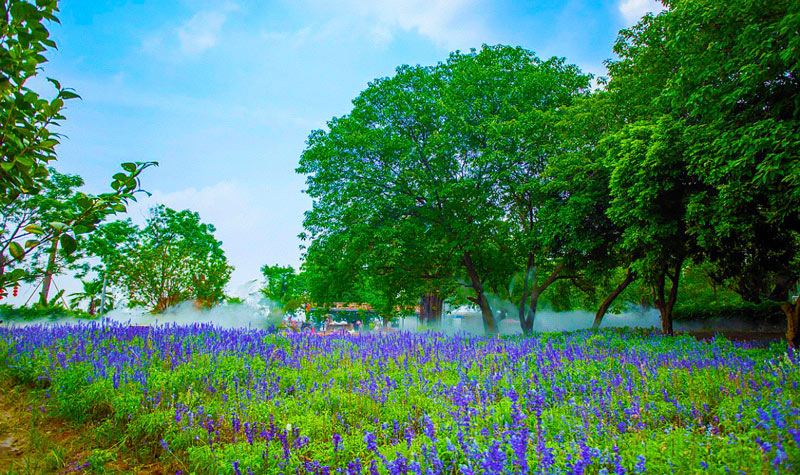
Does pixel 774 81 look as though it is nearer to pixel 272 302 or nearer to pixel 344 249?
pixel 344 249

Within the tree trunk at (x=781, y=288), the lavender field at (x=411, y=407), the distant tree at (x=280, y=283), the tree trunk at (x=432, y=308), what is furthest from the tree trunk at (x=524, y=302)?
the distant tree at (x=280, y=283)

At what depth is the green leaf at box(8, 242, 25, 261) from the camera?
4.72ft

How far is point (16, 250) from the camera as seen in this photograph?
4.77 feet

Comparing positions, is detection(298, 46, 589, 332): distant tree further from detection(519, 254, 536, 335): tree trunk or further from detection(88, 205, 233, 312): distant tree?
detection(88, 205, 233, 312): distant tree

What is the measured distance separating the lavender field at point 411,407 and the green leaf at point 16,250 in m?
2.40

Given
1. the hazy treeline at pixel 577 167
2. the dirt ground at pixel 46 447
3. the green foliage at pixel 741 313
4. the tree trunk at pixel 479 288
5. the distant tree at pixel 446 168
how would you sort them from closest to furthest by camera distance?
1. the dirt ground at pixel 46 447
2. the hazy treeline at pixel 577 167
3. the distant tree at pixel 446 168
4. the green foliage at pixel 741 313
5. the tree trunk at pixel 479 288

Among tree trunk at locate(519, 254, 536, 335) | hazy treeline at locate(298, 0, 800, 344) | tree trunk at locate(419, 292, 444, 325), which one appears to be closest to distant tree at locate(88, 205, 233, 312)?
hazy treeline at locate(298, 0, 800, 344)

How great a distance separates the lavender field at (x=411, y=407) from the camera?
3.08m

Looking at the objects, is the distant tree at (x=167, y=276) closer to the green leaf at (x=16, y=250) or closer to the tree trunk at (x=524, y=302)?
the tree trunk at (x=524, y=302)

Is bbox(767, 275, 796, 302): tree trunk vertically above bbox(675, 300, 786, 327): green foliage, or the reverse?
bbox(767, 275, 796, 302): tree trunk

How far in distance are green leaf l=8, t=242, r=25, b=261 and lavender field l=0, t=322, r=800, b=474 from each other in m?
2.40

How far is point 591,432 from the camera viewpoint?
11.7 feet

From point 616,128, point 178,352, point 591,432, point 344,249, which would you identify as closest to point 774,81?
point 616,128

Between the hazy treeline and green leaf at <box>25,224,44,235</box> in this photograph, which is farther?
the hazy treeline
